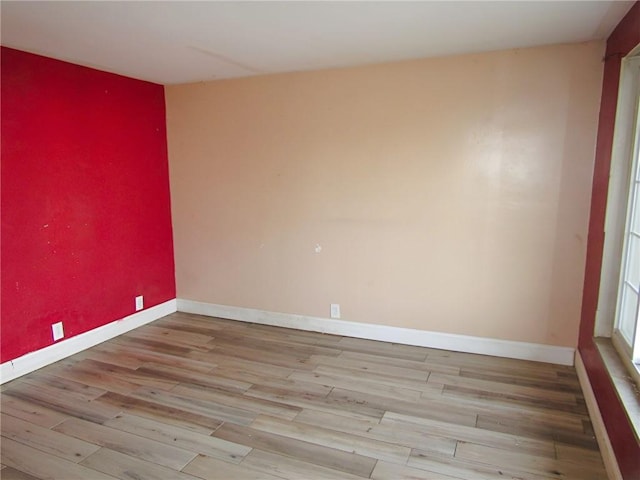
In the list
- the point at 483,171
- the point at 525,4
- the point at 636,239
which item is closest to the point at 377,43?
the point at 525,4

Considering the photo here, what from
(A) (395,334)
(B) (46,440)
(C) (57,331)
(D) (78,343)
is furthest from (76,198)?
(A) (395,334)

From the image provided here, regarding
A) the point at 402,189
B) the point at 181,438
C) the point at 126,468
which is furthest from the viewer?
Answer: the point at 402,189

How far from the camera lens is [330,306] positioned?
12.4ft

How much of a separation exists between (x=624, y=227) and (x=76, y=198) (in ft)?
12.1

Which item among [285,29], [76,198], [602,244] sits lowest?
[602,244]

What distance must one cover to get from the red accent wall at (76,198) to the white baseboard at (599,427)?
357cm

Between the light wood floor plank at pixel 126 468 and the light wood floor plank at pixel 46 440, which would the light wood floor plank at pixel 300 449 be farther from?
the light wood floor plank at pixel 46 440

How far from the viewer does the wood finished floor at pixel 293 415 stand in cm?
209

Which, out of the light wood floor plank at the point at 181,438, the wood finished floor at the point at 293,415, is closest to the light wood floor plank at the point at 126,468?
the wood finished floor at the point at 293,415

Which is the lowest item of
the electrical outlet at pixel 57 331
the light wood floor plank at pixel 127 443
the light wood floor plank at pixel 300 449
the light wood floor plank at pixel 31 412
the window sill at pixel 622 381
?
the light wood floor plank at pixel 127 443

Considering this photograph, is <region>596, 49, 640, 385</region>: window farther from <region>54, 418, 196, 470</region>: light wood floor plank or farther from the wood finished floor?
<region>54, 418, 196, 470</region>: light wood floor plank

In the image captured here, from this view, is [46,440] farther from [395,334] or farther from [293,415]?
[395,334]

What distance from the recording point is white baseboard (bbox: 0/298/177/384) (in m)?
2.97

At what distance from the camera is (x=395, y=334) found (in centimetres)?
357
